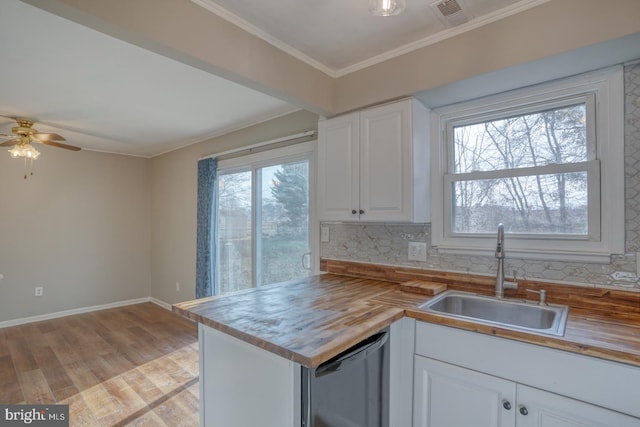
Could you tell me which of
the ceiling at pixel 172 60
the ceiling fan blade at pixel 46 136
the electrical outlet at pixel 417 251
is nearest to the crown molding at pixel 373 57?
the ceiling at pixel 172 60

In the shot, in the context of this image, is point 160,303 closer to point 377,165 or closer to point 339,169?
point 339,169

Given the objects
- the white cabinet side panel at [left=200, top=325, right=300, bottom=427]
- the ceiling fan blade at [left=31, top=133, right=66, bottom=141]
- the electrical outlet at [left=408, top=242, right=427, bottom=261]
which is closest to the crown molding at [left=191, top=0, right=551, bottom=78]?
the electrical outlet at [left=408, top=242, right=427, bottom=261]

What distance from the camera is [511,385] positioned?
4.13 ft

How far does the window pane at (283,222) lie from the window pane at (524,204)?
132 centimetres

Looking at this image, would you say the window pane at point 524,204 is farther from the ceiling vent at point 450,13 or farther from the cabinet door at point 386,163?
the ceiling vent at point 450,13

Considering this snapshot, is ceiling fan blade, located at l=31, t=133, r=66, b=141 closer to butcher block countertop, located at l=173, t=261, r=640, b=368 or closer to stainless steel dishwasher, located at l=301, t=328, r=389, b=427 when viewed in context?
butcher block countertop, located at l=173, t=261, r=640, b=368

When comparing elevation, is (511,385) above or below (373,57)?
below

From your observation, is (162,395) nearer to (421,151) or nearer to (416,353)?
(416,353)

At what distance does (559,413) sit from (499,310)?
578 mm

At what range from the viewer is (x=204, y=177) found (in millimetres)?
3840

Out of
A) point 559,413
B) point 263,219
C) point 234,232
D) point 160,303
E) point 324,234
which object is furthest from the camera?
point 160,303

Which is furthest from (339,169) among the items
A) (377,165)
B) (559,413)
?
(559,413)

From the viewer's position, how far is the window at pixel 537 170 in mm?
1560

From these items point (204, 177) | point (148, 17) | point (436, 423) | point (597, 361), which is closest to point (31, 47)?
point (148, 17)
